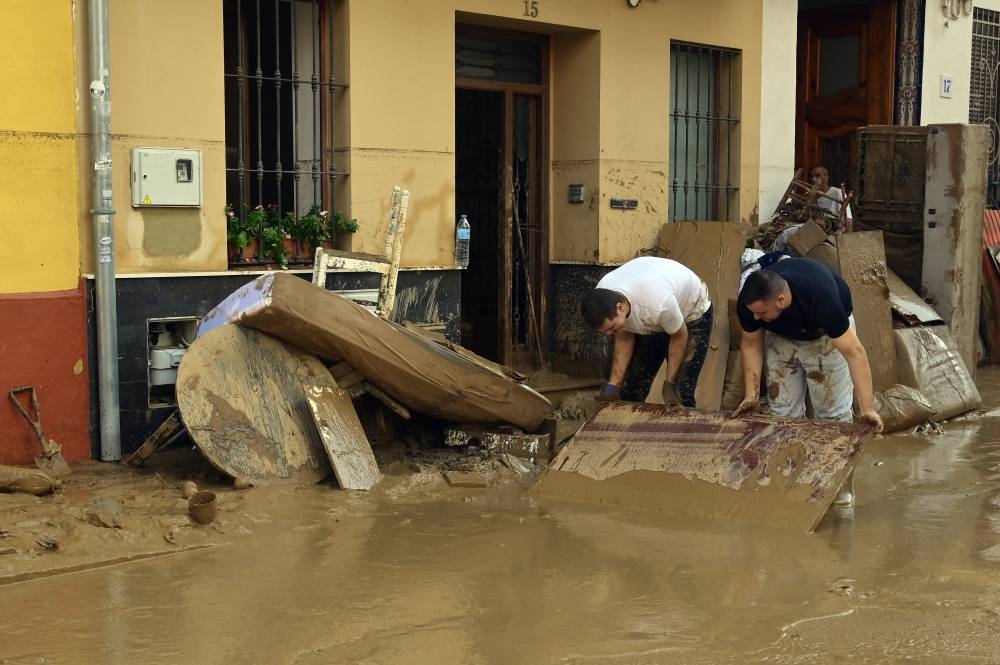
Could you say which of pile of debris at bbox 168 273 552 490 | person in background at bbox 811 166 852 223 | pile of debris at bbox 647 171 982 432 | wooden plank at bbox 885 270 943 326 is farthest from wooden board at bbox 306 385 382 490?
person in background at bbox 811 166 852 223

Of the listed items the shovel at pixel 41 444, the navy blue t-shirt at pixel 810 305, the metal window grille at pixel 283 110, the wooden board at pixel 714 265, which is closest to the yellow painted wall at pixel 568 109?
the metal window grille at pixel 283 110

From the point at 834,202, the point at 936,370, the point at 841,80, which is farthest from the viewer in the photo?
the point at 841,80

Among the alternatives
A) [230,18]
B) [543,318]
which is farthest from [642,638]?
[543,318]

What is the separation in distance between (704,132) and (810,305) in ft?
17.1

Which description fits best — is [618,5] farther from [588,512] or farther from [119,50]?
[588,512]

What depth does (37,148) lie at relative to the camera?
22.2 ft

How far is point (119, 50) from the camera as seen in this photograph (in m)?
7.07

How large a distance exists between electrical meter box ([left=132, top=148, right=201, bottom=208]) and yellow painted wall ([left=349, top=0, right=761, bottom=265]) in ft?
3.95

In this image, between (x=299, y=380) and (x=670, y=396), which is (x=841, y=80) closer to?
(x=670, y=396)

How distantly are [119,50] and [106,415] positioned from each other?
2.18m

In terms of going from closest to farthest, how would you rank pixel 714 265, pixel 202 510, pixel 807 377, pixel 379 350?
1. pixel 202 510
2. pixel 807 377
3. pixel 379 350
4. pixel 714 265

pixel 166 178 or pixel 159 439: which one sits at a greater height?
pixel 166 178

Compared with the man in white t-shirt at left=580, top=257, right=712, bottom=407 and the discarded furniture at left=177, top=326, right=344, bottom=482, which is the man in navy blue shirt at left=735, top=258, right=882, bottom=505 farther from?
the discarded furniture at left=177, top=326, right=344, bottom=482

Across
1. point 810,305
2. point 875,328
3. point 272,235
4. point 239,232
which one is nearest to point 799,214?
point 875,328
